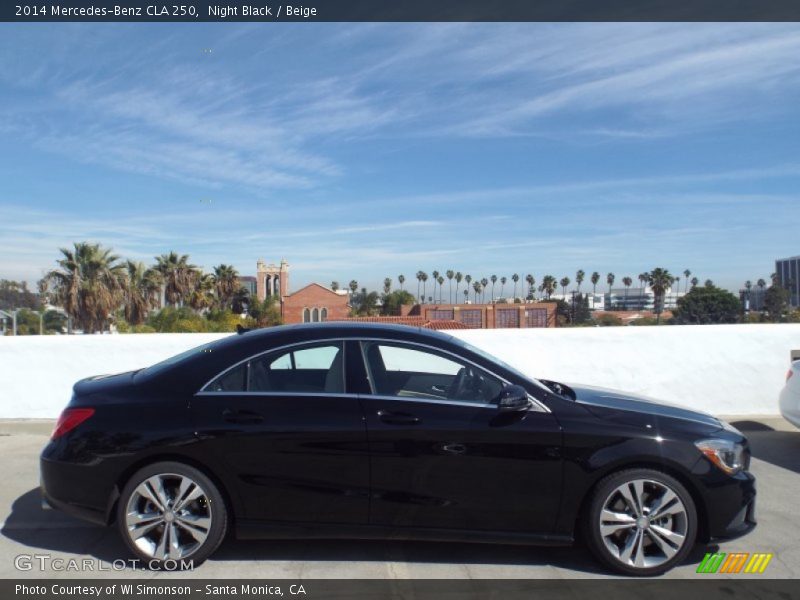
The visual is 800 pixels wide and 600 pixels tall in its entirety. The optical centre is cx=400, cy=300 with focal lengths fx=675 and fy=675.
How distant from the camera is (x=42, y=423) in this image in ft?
27.3

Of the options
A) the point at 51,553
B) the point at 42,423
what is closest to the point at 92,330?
the point at 42,423

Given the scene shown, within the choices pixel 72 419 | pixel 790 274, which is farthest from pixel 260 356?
pixel 790 274

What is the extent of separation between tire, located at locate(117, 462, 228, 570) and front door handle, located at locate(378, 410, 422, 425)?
44.5 inches

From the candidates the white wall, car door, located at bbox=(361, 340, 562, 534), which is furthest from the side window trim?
the white wall

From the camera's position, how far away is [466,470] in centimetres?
414

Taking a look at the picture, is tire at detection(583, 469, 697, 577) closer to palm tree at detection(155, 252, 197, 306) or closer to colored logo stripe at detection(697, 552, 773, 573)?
colored logo stripe at detection(697, 552, 773, 573)

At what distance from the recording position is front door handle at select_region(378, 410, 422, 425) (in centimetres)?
419

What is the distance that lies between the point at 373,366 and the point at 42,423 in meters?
5.86

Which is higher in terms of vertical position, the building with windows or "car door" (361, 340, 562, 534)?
the building with windows

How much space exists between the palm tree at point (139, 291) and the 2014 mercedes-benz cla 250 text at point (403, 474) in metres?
38.5

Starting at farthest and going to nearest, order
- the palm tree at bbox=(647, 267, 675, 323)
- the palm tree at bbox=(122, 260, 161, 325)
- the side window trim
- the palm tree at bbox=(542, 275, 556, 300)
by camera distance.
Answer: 1. the palm tree at bbox=(542, 275, 556, 300)
2. the palm tree at bbox=(647, 267, 675, 323)
3. the palm tree at bbox=(122, 260, 161, 325)
4. the side window trim

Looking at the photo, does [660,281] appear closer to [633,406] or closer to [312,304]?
[312,304]

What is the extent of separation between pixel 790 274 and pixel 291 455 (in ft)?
Answer: 84.1

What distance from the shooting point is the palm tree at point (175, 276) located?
52594mm
